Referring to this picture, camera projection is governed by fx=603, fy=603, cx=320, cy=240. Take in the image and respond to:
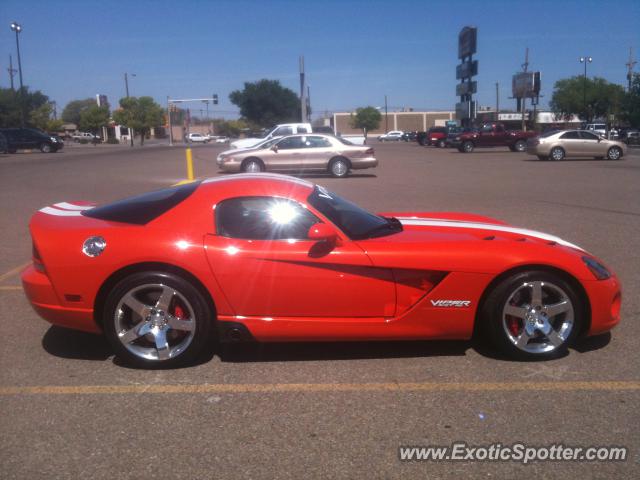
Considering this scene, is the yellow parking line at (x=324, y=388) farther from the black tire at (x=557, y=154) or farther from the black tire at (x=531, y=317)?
the black tire at (x=557, y=154)

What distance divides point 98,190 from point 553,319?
14087 millimetres

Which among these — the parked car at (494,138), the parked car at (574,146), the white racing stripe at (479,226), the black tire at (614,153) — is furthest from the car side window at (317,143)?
the parked car at (494,138)

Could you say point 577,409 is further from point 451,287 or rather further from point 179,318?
point 179,318

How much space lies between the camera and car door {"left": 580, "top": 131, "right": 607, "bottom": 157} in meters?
27.5

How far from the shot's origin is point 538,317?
162 inches

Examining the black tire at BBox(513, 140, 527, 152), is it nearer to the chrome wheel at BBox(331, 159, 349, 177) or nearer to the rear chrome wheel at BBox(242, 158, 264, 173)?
the chrome wheel at BBox(331, 159, 349, 177)

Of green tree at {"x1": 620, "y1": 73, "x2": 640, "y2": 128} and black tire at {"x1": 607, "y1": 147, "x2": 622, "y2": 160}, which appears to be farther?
green tree at {"x1": 620, "y1": 73, "x2": 640, "y2": 128}

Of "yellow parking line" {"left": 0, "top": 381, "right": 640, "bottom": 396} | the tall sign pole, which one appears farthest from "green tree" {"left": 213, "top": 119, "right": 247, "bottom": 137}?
"yellow parking line" {"left": 0, "top": 381, "right": 640, "bottom": 396}

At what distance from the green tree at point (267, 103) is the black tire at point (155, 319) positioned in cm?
8274

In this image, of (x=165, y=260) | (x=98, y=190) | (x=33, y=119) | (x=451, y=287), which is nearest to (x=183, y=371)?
(x=165, y=260)

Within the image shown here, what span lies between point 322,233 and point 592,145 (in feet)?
88.8

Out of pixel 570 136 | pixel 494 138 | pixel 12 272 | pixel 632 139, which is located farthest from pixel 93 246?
Answer: pixel 632 139

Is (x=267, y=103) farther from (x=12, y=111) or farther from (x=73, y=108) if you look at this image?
(x=73, y=108)

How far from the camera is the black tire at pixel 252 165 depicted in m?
19.3
